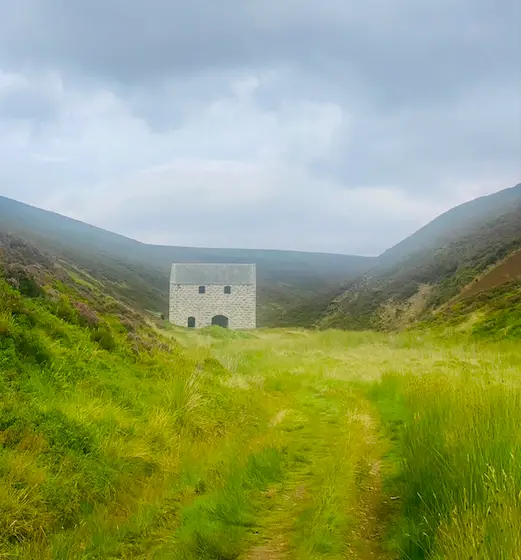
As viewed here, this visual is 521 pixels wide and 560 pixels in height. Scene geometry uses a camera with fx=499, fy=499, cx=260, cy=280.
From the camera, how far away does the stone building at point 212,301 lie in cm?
5972

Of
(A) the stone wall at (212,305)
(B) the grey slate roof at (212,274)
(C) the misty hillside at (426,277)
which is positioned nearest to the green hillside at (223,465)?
(C) the misty hillside at (426,277)

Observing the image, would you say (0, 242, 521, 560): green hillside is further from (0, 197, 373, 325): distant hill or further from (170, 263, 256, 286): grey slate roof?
(0, 197, 373, 325): distant hill

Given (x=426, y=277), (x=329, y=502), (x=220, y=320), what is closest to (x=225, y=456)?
(x=329, y=502)

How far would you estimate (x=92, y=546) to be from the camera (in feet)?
13.8

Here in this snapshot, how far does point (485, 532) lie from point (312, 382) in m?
10.4

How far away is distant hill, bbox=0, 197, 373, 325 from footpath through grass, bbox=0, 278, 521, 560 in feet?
239

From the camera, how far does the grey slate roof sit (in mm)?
60438

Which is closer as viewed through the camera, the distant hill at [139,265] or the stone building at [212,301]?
the stone building at [212,301]

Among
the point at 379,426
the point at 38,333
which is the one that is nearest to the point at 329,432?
the point at 379,426

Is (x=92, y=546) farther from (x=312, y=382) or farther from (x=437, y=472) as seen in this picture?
(x=312, y=382)

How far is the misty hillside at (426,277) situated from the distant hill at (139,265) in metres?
16.4

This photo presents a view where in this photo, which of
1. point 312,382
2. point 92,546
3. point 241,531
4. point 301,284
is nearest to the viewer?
point 92,546

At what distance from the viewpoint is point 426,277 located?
59469 millimetres

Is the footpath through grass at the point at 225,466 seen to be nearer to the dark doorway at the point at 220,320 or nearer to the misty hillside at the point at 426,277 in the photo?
the misty hillside at the point at 426,277
